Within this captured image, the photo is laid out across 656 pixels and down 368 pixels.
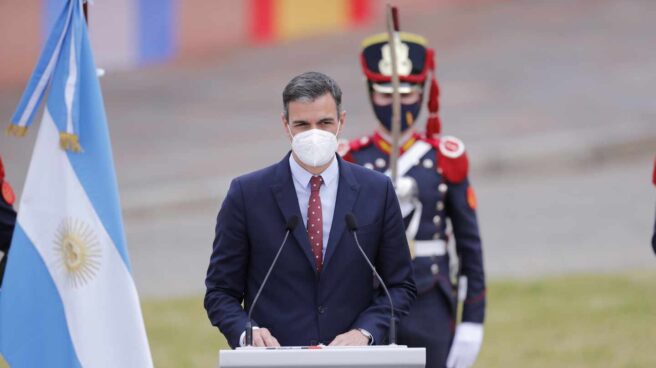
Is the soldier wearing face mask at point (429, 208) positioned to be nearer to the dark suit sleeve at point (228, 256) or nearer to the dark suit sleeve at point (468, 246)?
the dark suit sleeve at point (468, 246)

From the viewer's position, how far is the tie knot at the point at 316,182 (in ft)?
18.8

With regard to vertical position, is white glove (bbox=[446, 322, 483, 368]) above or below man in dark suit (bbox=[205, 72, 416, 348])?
below

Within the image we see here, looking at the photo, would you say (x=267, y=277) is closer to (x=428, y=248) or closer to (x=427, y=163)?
(x=428, y=248)

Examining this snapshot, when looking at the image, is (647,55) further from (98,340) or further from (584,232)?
(98,340)

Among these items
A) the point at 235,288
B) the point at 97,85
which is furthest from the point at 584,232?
the point at 235,288

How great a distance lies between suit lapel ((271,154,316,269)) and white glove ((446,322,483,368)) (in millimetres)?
2268

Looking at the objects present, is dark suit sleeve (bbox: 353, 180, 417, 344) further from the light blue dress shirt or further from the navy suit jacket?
the light blue dress shirt

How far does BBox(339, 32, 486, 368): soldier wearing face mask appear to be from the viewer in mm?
7785

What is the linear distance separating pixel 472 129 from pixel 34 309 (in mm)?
Answer: 12145

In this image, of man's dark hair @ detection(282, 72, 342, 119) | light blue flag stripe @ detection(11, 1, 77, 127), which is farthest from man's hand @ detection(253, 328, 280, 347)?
light blue flag stripe @ detection(11, 1, 77, 127)

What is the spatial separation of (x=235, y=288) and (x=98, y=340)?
4.23 ft

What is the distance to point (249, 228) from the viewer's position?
18.9 feet

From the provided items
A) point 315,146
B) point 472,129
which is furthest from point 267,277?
point 472,129

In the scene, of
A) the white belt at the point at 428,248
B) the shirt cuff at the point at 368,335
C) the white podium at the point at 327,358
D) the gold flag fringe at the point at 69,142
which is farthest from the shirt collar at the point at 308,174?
the white belt at the point at 428,248
